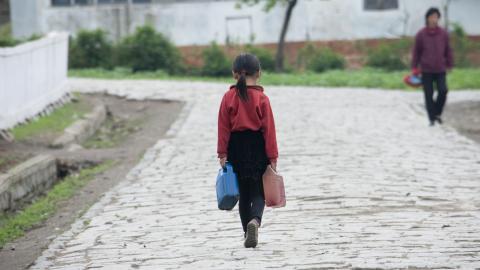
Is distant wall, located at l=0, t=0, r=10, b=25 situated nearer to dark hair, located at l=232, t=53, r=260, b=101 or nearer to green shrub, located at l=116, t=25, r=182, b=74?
green shrub, located at l=116, t=25, r=182, b=74

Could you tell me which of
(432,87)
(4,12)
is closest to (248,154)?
(432,87)

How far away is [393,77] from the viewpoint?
30219 mm

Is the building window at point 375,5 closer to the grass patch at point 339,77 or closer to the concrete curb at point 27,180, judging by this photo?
the grass patch at point 339,77

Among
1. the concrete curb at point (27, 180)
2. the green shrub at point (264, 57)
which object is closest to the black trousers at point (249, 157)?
the concrete curb at point (27, 180)

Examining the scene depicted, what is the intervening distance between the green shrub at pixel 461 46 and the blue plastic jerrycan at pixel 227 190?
1089 inches

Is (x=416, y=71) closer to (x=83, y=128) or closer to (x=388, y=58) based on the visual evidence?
(x=83, y=128)

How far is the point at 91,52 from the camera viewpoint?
34562 millimetres

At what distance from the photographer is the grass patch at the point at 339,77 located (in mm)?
28314

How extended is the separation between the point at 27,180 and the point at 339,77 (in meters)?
18.1

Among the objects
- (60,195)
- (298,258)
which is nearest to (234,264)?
(298,258)

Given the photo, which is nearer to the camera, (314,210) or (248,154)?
(248,154)

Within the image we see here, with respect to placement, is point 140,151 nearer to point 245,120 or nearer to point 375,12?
point 245,120

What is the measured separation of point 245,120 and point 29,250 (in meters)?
2.72

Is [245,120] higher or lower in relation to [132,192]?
higher
